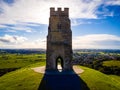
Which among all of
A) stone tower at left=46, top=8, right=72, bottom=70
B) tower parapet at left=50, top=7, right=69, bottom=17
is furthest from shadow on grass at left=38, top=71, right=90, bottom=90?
tower parapet at left=50, top=7, right=69, bottom=17

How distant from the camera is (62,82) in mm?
37531

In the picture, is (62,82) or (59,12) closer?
(62,82)

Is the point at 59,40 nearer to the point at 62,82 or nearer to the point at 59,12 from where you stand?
the point at 59,12

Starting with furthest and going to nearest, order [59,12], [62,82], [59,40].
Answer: [59,12] → [59,40] → [62,82]

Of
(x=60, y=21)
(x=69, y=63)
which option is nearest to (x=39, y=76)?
(x=69, y=63)

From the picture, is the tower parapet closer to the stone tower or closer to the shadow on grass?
the stone tower

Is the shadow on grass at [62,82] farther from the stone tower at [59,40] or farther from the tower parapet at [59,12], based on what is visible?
the tower parapet at [59,12]

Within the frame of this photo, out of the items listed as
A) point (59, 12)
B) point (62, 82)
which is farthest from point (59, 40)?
point (62, 82)

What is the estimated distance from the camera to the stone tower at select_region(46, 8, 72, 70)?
48750 millimetres

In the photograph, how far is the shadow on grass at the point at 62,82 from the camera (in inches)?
1371

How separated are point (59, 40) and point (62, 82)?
46.3 ft

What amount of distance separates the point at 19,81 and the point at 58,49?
13.7 metres

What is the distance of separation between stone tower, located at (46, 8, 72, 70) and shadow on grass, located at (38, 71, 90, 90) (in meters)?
6.98

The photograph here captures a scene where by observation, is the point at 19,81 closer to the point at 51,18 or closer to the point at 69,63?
the point at 69,63
